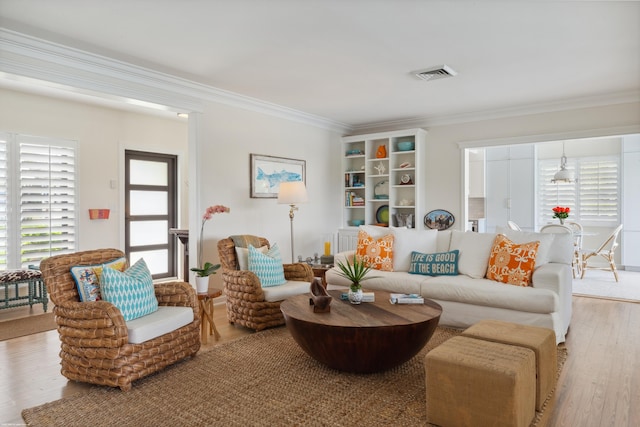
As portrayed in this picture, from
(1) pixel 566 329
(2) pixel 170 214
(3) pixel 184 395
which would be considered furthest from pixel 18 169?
(1) pixel 566 329

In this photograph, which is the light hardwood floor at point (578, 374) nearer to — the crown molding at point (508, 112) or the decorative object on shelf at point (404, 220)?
the crown molding at point (508, 112)

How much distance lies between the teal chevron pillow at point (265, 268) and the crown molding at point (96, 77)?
5.98 ft

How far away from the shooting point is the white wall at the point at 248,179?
4.98 meters

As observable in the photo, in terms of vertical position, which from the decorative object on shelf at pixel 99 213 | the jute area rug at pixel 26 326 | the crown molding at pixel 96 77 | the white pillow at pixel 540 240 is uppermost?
the crown molding at pixel 96 77

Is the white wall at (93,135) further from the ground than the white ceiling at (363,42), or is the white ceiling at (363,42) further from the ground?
the white ceiling at (363,42)

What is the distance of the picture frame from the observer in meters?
5.50

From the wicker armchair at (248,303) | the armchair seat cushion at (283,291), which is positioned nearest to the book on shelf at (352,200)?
the armchair seat cushion at (283,291)

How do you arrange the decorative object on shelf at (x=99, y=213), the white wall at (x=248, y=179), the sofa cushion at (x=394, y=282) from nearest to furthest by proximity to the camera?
the sofa cushion at (x=394, y=282) < the white wall at (x=248, y=179) < the decorative object on shelf at (x=99, y=213)

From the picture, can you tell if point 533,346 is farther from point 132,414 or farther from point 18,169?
point 18,169

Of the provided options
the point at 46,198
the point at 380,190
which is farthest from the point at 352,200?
the point at 46,198

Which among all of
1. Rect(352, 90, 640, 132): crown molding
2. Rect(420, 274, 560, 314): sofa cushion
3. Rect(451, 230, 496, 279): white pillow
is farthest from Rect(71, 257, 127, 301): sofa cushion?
Rect(352, 90, 640, 132): crown molding

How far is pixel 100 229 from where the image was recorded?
5883mm

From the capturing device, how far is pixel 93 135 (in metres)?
5.82

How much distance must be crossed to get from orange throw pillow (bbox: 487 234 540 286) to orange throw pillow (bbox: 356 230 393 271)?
1.05 metres
